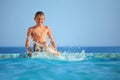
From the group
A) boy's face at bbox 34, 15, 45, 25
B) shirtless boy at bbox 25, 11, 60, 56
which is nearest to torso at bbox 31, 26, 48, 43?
shirtless boy at bbox 25, 11, 60, 56

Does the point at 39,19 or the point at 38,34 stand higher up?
the point at 39,19

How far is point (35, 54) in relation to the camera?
13.1 feet

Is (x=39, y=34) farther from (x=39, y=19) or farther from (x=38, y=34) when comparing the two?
(x=39, y=19)

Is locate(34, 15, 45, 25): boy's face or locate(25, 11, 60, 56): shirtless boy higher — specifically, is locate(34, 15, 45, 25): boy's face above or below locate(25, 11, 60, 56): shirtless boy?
above

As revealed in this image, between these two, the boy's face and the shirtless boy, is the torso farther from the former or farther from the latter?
the boy's face

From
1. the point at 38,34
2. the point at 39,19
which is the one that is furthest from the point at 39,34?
the point at 39,19

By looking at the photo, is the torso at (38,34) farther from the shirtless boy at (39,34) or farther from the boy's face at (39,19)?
the boy's face at (39,19)

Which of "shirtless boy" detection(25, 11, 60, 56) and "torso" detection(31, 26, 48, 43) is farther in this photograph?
"torso" detection(31, 26, 48, 43)

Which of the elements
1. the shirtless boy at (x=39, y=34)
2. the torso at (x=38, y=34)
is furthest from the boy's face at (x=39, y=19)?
the torso at (x=38, y=34)

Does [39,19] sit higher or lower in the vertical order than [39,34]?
higher

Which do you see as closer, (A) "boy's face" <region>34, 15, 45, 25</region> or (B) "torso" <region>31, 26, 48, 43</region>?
(A) "boy's face" <region>34, 15, 45, 25</region>

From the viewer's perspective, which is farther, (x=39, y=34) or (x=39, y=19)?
(x=39, y=34)

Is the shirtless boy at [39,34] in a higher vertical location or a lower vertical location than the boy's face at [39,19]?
lower

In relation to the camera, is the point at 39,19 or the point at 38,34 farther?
the point at 38,34
